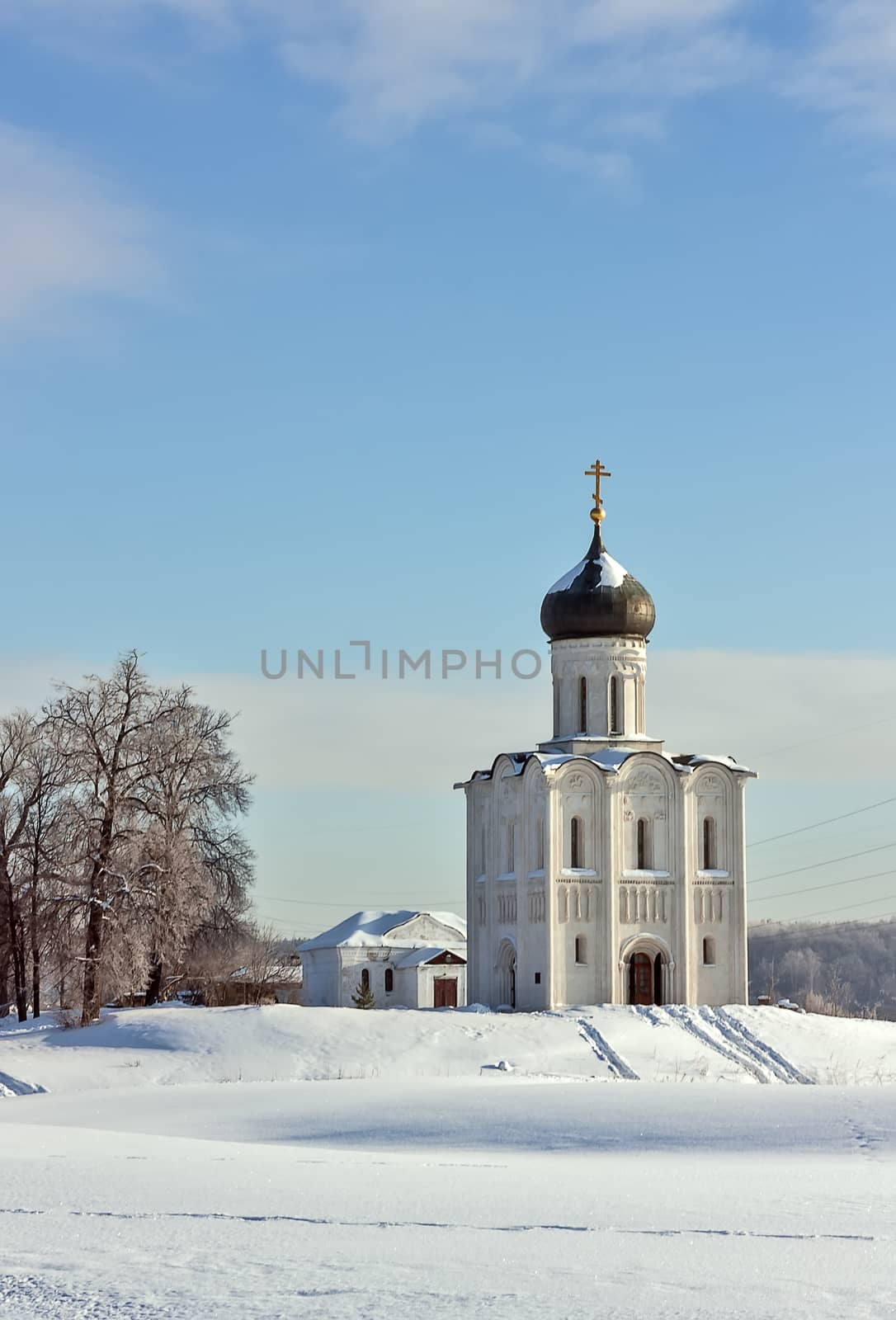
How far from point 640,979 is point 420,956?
50.3ft

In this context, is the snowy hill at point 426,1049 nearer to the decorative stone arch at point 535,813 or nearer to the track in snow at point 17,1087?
the track in snow at point 17,1087

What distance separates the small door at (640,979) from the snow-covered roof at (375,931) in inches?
643

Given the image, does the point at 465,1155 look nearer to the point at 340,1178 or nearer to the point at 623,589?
the point at 340,1178

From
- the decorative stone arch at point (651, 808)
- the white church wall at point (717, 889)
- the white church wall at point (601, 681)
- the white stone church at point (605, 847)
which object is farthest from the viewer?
the white church wall at point (601, 681)

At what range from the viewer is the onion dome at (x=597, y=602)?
43.8 m

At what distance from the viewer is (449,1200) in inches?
440

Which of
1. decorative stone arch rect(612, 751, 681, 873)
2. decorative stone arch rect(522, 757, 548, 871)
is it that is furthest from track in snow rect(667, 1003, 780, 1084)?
decorative stone arch rect(522, 757, 548, 871)

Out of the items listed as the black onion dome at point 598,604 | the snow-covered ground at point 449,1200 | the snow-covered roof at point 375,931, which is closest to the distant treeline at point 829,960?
the snow-covered roof at point 375,931

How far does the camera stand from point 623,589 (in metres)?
44.0

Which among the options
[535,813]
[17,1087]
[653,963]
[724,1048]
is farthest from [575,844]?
[17,1087]

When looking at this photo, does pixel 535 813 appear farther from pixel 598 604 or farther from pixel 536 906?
pixel 598 604

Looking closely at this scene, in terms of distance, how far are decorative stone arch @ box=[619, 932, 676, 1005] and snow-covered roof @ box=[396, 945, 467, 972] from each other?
14433mm

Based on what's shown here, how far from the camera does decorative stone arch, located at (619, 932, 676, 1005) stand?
138 feet

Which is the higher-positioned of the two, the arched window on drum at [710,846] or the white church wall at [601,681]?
the white church wall at [601,681]
